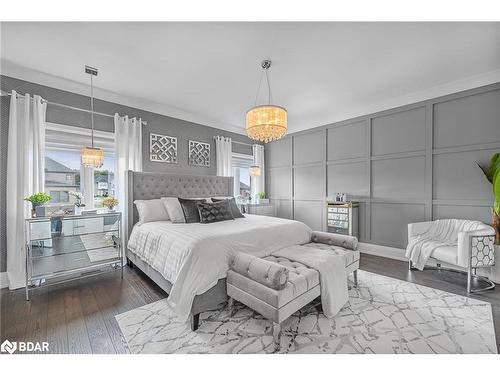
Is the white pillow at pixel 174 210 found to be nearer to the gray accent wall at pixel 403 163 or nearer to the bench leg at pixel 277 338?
the bench leg at pixel 277 338

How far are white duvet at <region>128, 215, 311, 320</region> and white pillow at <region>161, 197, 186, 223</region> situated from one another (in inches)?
13.5

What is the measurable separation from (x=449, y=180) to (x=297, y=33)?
3.24m

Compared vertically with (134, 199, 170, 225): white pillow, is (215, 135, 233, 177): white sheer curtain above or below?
above

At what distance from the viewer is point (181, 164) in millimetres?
4441

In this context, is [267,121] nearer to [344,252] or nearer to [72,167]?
[344,252]

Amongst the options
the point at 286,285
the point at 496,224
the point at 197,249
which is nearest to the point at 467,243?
the point at 496,224

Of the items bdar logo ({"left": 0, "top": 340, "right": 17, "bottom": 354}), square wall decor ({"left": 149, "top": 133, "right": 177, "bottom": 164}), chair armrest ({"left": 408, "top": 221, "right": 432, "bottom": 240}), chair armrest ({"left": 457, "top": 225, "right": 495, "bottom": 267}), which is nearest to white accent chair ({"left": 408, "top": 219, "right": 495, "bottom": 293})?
chair armrest ({"left": 457, "top": 225, "right": 495, "bottom": 267})

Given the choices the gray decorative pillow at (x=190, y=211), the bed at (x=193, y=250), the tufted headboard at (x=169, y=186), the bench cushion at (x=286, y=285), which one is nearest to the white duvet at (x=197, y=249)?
the bed at (x=193, y=250)

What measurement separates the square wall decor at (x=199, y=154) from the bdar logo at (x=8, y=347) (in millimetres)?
→ 3395

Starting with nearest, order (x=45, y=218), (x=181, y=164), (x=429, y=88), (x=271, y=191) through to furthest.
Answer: (x=45, y=218), (x=429, y=88), (x=181, y=164), (x=271, y=191)

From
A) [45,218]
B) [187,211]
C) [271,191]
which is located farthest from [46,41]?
[271,191]

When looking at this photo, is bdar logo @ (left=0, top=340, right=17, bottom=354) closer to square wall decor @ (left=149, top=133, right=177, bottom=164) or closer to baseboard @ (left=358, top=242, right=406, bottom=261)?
square wall decor @ (left=149, top=133, right=177, bottom=164)

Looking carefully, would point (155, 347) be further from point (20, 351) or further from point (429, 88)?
point (429, 88)

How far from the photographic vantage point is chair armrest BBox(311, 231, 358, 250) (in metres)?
2.66
